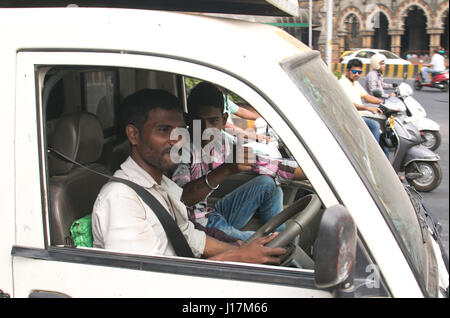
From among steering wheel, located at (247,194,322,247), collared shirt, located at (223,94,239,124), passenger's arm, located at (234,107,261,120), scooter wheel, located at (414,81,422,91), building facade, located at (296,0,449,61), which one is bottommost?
scooter wheel, located at (414,81,422,91)

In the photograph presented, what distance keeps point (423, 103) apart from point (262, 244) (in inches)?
677

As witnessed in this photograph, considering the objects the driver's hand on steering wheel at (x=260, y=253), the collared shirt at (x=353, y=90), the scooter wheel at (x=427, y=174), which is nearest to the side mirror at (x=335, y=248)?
the driver's hand on steering wheel at (x=260, y=253)

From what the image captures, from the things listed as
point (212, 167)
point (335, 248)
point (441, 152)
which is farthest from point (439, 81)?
point (335, 248)

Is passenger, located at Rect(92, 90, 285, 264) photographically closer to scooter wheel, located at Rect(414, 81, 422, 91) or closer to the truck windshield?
the truck windshield

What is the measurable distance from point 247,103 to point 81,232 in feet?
2.47

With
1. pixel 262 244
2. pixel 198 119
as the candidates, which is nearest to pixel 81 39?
pixel 262 244

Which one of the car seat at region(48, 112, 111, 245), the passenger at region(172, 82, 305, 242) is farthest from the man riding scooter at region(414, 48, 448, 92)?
the car seat at region(48, 112, 111, 245)

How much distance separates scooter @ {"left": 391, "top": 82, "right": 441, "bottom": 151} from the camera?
8.95 m

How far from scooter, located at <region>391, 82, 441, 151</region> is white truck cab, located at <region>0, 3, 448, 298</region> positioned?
7.54 metres

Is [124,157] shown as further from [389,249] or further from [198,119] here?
[389,249]

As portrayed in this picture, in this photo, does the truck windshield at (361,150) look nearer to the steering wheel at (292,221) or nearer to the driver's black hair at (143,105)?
the steering wheel at (292,221)

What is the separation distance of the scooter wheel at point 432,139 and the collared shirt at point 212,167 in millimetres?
6675

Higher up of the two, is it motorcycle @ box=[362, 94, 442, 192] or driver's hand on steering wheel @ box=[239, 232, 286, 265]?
driver's hand on steering wheel @ box=[239, 232, 286, 265]

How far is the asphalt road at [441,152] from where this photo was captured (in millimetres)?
6457
